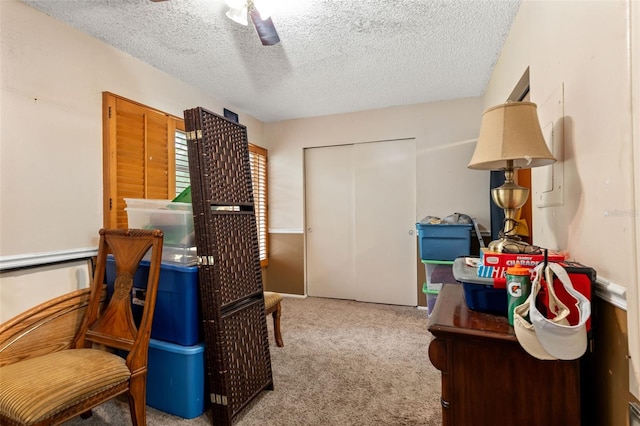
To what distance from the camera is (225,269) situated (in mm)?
1738

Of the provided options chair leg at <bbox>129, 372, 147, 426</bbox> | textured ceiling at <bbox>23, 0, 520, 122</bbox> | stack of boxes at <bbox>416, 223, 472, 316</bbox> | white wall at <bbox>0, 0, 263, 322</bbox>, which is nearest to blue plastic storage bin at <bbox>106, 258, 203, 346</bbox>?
chair leg at <bbox>129, 372, 147, 426</bbox>

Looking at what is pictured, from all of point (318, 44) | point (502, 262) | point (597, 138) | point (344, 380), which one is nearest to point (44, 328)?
point (344, 380)

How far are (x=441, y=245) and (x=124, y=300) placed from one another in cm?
253

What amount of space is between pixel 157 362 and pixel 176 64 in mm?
2245

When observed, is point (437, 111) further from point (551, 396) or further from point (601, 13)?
point (551, 396)

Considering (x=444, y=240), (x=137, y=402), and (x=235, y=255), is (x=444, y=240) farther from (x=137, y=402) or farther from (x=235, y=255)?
(x=137, y=402)

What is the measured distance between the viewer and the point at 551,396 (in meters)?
0.85

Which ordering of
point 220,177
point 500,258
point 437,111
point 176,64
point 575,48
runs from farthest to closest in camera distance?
point 437,111, point 176,64, point 220,177, point 575,48, point 500,258

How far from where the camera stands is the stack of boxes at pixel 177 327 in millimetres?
1703

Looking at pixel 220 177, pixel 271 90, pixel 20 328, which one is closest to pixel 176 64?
pixel 271 90

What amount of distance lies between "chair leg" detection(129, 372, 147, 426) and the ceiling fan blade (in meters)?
1.87

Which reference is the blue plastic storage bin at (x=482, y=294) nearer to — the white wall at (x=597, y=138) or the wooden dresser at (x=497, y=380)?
the wooden dresser at (x=497, y=380)

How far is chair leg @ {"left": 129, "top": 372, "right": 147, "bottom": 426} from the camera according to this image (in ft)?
4.73

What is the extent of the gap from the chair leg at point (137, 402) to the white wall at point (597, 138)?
1856mm
